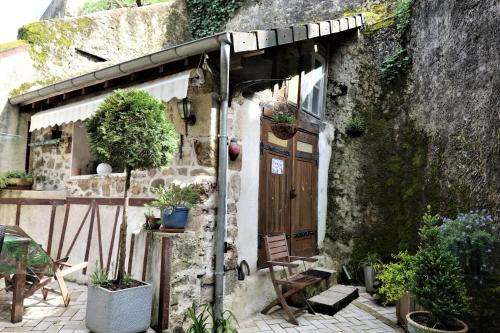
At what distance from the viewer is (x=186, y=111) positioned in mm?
3992

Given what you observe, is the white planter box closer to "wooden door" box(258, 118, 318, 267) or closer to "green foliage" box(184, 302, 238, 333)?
"green foliage" box(184, 302, 238, 333)

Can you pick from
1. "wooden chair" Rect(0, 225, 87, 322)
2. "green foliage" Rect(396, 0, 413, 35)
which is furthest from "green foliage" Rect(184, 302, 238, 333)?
"green foliage" Rect(396, 0, 413, 35)

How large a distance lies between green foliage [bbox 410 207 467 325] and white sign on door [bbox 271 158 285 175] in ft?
7.28

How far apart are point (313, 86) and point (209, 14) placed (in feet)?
15.0

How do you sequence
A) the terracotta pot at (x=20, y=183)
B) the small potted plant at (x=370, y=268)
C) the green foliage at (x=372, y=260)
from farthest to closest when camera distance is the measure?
the green foliage at (x=372, y=260), the terracotta pot at (x=20, y=183), the small potted plant at (x=370, y=268)

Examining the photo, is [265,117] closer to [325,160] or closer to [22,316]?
[325,160]

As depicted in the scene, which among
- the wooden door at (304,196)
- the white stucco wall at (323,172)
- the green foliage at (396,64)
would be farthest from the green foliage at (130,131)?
the green foliage at (396,64)

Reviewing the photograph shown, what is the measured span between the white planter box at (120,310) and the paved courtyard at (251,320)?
1.10 ft

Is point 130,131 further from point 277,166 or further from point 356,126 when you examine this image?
point 356,126

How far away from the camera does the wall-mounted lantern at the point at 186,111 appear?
399cm

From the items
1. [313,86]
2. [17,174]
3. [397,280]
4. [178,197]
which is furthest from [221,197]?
[17,174]

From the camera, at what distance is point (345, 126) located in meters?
→ 6.89

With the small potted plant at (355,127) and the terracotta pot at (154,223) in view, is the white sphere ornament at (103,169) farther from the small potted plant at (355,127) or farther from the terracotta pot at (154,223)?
the small potted plant at (355,127)

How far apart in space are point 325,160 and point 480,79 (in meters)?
2.92
